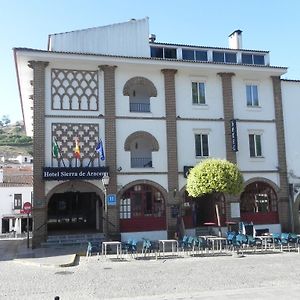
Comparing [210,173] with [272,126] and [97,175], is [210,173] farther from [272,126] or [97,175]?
[272,126]

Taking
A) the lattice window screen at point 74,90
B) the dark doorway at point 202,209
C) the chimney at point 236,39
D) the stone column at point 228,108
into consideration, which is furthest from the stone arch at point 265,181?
the lattice window screen at point 74,90

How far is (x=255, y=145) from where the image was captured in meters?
27.6

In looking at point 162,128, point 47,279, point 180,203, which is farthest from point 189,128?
point 47,279

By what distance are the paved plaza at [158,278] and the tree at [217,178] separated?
3780 mm

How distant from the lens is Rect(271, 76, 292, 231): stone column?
90.1ft

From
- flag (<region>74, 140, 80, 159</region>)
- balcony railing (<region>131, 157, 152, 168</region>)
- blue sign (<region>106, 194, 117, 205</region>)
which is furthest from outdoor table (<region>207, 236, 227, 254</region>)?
flag (<region>74, 140, 80, 159</region>)

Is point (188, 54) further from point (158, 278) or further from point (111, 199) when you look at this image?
point (158, 278)

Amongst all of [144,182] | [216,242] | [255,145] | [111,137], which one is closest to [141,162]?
[144,182]

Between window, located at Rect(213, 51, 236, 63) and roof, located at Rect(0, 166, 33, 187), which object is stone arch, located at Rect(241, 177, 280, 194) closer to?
window, located at Rect(213, 51, 236, 63)

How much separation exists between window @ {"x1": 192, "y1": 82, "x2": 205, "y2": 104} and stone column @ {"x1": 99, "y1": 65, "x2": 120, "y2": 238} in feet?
16.6

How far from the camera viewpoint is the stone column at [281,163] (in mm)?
27453

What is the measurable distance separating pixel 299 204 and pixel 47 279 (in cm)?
1881

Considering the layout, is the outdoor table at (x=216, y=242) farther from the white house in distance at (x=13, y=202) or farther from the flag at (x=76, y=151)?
the white house in distance at (x=13, y=202)

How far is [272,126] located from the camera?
2809 centimetres
